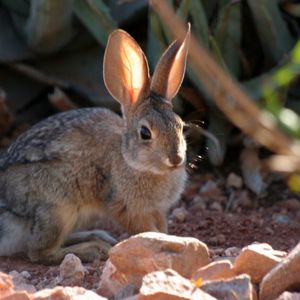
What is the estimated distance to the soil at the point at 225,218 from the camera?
203 inches

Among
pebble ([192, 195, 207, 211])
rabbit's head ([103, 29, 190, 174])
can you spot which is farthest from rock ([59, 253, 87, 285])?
pebble ([192, 195, 207, 211])

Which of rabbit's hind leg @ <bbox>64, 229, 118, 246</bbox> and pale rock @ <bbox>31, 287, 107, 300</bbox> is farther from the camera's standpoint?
rabbit's hind leg @ <bbox>64, 229, 118, 246</bbox>

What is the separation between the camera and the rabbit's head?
4.98 m

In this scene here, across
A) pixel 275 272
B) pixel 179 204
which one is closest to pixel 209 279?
pixel 275 272

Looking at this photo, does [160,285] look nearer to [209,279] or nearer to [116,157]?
[209,279]

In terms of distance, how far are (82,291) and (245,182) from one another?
3.59 m

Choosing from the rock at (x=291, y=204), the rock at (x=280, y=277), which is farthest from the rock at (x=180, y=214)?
the rock at (x=280, y=277)

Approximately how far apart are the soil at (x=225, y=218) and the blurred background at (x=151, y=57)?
0.13m

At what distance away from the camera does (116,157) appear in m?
5.33

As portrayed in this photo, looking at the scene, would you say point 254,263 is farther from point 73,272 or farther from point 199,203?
point 199,203

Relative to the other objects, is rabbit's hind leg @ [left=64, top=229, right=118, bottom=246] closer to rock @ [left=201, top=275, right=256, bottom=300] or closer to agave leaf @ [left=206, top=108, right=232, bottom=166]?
agave leaf @ [left=206, top=108, right=232, bottom=166]

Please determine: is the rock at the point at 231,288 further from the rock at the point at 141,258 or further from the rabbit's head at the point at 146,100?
the rabbit's head at the point at 146,100

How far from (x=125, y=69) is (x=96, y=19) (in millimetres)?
1425

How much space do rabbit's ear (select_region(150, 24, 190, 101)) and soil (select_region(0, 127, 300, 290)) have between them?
1055 millimetres
